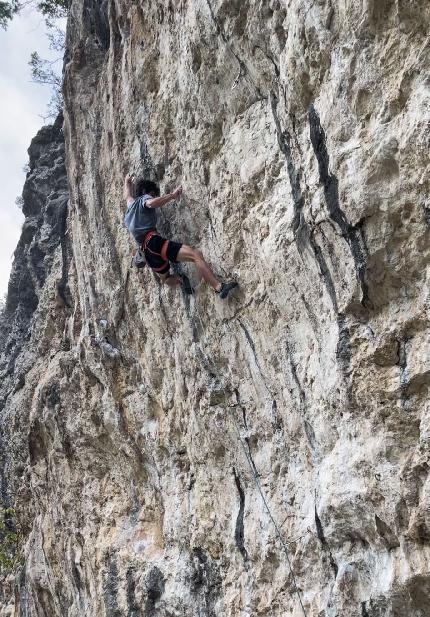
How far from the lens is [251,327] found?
4926mm

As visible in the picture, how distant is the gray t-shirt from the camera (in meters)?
5.64

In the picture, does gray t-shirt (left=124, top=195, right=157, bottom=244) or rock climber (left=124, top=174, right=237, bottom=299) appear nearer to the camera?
rock climber (left=124, top=174, right=237, bottom=299)

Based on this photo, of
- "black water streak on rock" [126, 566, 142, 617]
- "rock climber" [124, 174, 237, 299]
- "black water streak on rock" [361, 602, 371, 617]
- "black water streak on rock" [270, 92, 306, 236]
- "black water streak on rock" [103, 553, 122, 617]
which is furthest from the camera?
"black water streak on rock" [103, 553, 122, 617]

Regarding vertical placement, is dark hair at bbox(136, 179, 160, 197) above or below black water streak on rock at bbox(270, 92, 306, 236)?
above

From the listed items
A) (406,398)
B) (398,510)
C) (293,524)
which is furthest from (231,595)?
(406,398)

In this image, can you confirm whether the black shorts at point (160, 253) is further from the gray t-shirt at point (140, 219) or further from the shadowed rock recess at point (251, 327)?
the shadowed rock recess at point (251, 327)

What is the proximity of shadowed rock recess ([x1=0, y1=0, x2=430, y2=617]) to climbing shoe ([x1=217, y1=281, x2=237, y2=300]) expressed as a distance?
0.07 meters

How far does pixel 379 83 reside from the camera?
3588 mm

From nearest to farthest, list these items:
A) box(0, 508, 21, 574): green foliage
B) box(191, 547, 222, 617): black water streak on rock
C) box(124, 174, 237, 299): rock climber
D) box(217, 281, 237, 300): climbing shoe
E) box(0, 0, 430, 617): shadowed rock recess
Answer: box(0, 0, 430, 617): shadowed rock recess
box(217, 281, 237, 300): climbing shoe
box(191, 547, 222, 617): black water streak on rock
box(124, 174, 237, 299): rock climber
box(0, 508, 21, 574): green foliage

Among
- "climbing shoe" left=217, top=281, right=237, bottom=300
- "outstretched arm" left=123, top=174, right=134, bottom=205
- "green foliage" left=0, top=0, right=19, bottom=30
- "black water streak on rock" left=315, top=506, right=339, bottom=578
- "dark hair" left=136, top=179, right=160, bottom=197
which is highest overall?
"green foliage" left=0, top=0, right=19, bottom=30

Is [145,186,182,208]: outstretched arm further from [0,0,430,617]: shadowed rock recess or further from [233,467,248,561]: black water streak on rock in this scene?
[233,467,248,561]: black water streak on rock

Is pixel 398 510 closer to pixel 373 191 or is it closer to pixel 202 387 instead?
pixel 373 191

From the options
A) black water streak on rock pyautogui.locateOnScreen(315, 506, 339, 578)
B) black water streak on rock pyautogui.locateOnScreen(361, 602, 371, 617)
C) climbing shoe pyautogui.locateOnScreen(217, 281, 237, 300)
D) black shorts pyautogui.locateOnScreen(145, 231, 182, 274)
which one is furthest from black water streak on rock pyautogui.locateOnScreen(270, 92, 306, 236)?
black water streak on rock pyautogui.locateOnScreen(361, 602, 371, 617)

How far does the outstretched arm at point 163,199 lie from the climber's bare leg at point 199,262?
1.56 feet
